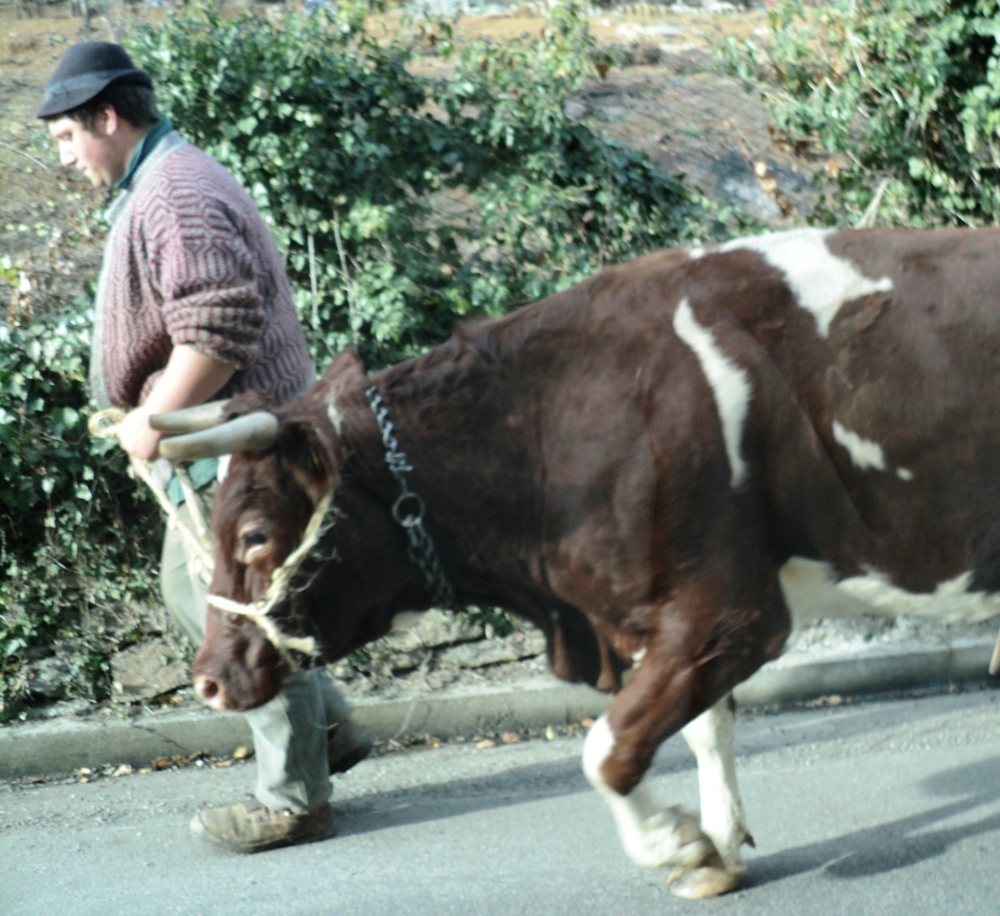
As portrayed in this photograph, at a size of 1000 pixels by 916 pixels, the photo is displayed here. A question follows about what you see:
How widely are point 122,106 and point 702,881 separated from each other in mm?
2764

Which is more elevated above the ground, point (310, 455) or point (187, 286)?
point (187, 286)

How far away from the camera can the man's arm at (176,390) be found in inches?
137

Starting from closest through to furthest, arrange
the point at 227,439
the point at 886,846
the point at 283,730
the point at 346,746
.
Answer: the point at 227,439, the point at 886,846, the point at 283,730, the point at 346,746

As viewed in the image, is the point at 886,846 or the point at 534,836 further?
the point at 534,836

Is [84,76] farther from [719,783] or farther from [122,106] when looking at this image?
[719,783]

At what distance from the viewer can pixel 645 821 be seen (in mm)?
3141

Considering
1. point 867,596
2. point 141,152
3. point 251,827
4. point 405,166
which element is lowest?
point 251,827

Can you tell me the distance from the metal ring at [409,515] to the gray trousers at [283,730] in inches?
37.7

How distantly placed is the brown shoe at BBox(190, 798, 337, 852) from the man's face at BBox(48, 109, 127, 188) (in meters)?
2.00

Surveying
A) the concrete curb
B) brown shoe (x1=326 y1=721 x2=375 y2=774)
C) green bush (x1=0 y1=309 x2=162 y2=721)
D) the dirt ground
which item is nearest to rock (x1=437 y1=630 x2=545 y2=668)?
the dirt ground

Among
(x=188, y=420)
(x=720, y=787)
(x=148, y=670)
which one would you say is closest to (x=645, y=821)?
(x=720, y=787)

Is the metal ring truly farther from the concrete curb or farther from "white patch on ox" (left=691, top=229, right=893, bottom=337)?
the concrete curb

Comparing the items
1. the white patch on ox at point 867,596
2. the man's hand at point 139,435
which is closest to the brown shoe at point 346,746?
the man's hand at point 139,435

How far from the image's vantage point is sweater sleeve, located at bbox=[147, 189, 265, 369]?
3475 millimetres
